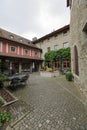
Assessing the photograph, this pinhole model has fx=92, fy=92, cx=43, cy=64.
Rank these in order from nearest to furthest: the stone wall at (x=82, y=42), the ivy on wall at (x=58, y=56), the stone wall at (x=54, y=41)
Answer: the stone wall at (x=82, y=42) → the ivy on wall at (x=58, y=56) → the stone wall at (x=54, y=41)

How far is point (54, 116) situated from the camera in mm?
3125

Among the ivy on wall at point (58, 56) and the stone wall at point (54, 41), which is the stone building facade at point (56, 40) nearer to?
the stone wall at point (54, 41)

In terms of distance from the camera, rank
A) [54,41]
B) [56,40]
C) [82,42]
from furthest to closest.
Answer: [54,41] < [56,40] < [82,42]

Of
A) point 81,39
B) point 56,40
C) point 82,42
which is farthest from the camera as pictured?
point 56,40

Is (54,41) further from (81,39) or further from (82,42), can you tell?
(82,42)

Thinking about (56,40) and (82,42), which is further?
(56,40)

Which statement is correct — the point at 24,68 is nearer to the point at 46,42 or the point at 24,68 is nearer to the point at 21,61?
the point at 21,61

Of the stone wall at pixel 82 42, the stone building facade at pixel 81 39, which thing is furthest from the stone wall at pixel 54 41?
the stone wall at pixel 82 42

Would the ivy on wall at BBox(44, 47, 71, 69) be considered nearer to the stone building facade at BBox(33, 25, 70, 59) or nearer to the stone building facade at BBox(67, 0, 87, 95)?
the stone building facade at BBox(33, 25, 70, 59)

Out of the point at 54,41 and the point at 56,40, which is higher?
the point at 56,40

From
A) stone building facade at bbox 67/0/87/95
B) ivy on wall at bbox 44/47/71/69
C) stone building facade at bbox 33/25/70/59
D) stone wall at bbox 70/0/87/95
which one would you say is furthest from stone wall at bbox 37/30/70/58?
stone wall at bbox 70/0/87/95

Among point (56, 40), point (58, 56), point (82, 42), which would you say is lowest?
point (82, 42)

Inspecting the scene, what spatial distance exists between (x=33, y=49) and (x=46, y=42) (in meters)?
3.48

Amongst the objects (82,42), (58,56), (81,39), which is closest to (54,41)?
(58,56)
